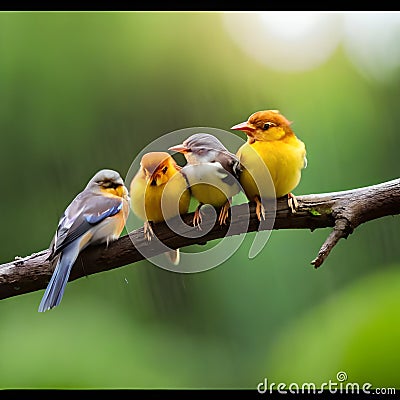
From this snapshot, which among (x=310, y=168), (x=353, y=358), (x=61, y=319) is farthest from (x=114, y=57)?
(x=353, y=358)

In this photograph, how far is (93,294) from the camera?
155cm

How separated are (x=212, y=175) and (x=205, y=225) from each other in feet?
0.39

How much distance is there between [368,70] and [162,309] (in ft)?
2.73

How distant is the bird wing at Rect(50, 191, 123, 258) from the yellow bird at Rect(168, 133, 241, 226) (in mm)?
192

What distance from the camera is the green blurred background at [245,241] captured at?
1524mm

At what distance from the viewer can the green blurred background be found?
152 cm

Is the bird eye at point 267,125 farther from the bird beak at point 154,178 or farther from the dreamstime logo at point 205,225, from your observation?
the bird beak at point 154,178

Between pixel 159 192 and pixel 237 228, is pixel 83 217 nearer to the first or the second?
pixel 159 192

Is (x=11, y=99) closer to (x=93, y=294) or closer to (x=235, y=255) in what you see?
(x=93, y=294)

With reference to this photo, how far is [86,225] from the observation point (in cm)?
137
